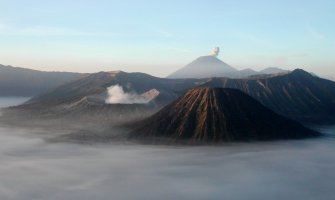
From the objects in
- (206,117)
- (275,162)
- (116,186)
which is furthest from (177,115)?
(116,186)

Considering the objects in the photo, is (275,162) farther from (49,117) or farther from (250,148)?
(49,117)

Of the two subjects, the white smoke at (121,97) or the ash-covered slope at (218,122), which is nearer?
the ash-covered slope at (218,122)

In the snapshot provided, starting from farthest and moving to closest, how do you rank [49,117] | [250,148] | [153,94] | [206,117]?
[153,94]
[49,117]
[206,117]
[250,148]

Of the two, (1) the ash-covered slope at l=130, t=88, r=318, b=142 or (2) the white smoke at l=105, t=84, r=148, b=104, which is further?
(2) the white smoke at l=105, t=84, r=148, b=104

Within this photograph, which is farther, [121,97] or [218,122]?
[121,97]
